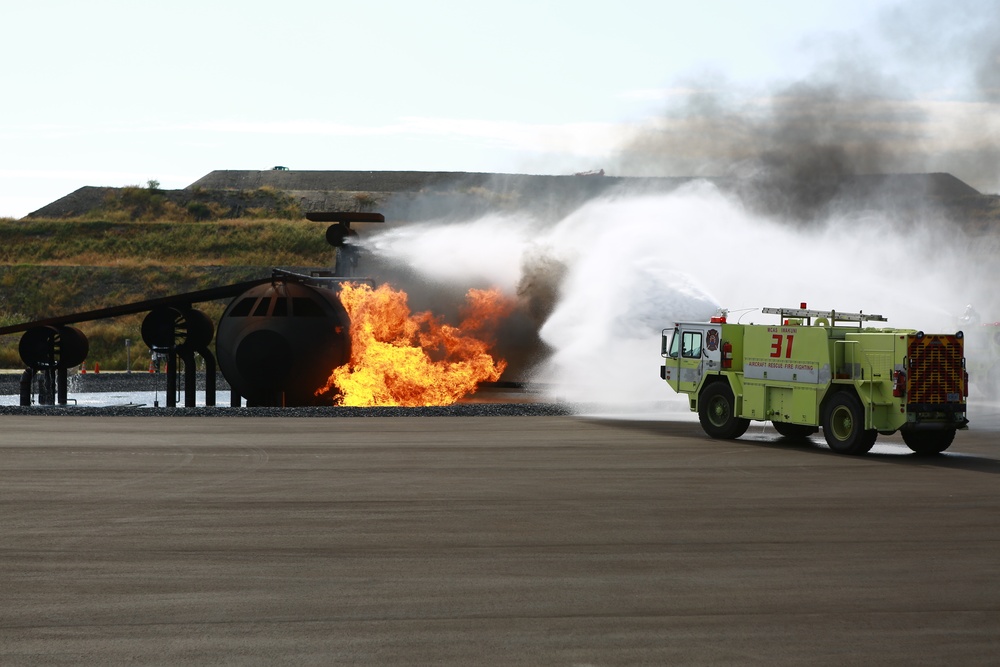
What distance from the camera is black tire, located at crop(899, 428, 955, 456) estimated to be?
75.0ft

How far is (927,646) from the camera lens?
888 centimetres

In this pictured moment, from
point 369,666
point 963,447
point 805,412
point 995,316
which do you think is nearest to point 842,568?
point 369,666

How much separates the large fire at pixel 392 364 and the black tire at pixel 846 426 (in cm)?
1435

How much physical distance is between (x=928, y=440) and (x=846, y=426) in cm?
161

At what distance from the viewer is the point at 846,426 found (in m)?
23.1

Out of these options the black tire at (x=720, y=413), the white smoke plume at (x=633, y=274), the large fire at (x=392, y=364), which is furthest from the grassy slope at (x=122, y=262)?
the black tire at (x=720, y=413)

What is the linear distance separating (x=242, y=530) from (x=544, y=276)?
2851 centimetres

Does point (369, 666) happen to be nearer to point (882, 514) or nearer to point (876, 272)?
point (882, 514)

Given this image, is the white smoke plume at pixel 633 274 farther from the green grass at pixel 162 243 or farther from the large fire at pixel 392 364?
the green grass at pixel 162 243

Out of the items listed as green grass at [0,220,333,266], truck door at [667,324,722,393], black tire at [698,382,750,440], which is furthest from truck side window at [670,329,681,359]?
green grass at [0,220,333,266]

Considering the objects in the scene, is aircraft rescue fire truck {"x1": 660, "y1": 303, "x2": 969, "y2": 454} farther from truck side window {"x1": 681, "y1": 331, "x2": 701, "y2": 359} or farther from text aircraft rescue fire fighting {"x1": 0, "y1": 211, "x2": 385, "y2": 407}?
text aircraft rescue fire fighting {"x1": 0, "y1": 211, "x2": 385, "y2": 407}

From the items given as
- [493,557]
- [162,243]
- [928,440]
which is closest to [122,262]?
[162,243]

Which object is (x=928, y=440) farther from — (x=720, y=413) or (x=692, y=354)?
(x=692, y=354)

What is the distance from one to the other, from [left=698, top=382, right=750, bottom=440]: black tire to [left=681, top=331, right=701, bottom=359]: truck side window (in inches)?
32.9
